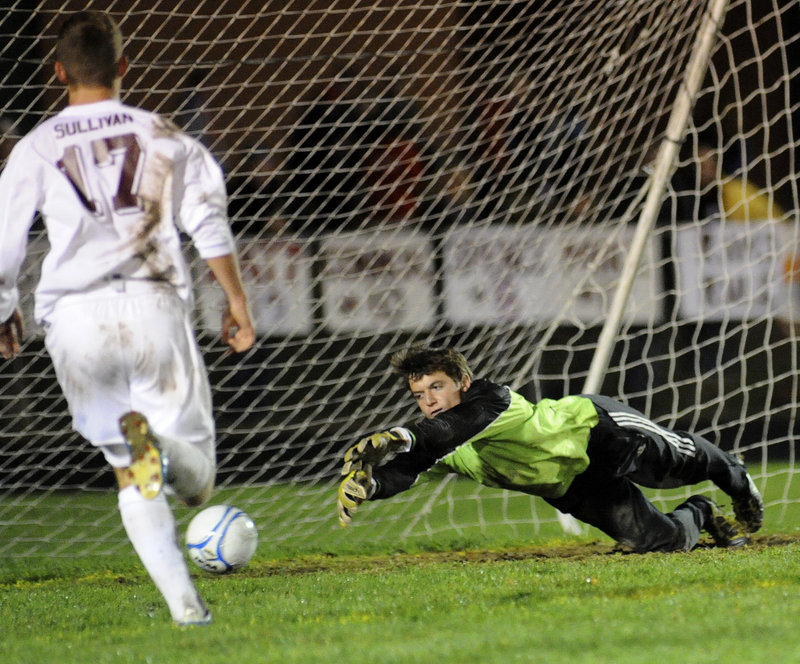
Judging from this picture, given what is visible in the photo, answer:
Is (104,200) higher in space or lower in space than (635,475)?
higher

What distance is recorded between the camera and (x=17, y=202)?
9.70 ft

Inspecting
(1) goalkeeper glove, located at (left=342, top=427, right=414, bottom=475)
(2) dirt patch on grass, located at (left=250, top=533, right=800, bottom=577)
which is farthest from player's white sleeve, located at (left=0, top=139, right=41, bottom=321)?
(2) dirt patch on grass, located at (left=250, top=533, right=800, bottom=577)

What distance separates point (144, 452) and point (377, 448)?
1049mm

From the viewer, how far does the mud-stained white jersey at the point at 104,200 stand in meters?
2.92

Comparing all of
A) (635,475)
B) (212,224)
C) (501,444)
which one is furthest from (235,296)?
(635,475)

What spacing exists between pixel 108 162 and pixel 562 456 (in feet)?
6.20

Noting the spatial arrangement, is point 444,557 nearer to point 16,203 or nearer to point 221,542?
point 221,542

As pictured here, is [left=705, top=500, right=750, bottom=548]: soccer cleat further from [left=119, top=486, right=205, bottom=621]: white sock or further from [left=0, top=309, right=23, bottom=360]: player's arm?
[left=0, top=309, right=23, bottom=360]: player's arm

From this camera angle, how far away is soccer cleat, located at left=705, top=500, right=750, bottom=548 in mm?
4629

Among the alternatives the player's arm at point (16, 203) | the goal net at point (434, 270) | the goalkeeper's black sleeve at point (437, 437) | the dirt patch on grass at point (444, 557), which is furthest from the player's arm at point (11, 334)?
the goal net at point (434, 270)

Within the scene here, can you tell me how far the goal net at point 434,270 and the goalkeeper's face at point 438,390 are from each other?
171 cm

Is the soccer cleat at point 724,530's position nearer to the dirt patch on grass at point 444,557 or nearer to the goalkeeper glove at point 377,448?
the dirt patch on grass at point 444,557

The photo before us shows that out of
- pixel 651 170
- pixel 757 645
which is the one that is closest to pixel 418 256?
pixel 651 170

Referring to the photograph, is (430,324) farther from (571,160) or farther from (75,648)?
(75,648)
